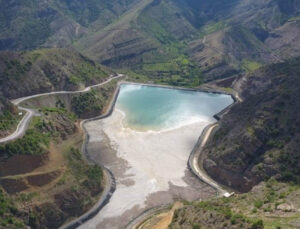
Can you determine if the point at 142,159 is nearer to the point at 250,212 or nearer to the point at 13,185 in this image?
the point at 13,185

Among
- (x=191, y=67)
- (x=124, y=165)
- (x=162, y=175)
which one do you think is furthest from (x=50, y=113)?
(x=191, y=67)

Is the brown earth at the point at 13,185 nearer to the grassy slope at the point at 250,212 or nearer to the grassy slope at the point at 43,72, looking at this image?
the grassy slope at the point at 250,212

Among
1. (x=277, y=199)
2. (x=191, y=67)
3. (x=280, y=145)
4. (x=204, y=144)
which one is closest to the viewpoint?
(x=277, y=199)

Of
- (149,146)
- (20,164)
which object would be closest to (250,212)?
(20,164)

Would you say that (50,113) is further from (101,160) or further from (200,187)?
(200,187)

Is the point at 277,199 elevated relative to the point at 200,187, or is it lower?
elevated

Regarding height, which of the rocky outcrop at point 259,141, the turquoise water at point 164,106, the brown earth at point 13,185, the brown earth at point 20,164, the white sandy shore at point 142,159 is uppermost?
the brown earth at point 20,164

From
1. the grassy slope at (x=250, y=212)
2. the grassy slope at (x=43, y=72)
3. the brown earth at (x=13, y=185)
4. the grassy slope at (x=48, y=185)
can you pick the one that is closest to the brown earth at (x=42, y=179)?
the grassy slope at (x=48, y=185)
